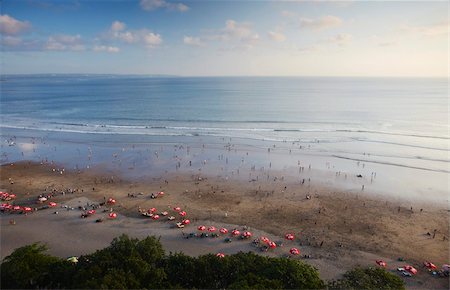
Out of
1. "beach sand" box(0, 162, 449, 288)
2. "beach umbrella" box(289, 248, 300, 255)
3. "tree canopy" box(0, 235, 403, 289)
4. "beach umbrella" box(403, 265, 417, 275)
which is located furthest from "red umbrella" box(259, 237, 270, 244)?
"beach umbrella" box(403, 265, 417, 275)

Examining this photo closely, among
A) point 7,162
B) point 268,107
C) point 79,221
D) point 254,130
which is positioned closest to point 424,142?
point 254,130

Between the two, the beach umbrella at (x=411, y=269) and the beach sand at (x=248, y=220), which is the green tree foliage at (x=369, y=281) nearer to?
the beach sand at (x=248, y=220)

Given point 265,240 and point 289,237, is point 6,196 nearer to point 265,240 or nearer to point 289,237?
point 265,240

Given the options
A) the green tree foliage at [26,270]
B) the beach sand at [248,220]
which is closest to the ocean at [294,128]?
the beach sand at [248,220]

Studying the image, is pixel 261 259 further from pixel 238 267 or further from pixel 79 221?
pixel 79 221

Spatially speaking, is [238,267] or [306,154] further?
[306,154]

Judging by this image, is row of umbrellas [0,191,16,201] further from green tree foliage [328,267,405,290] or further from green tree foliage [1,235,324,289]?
green tree foliage [328,267,405,290]
